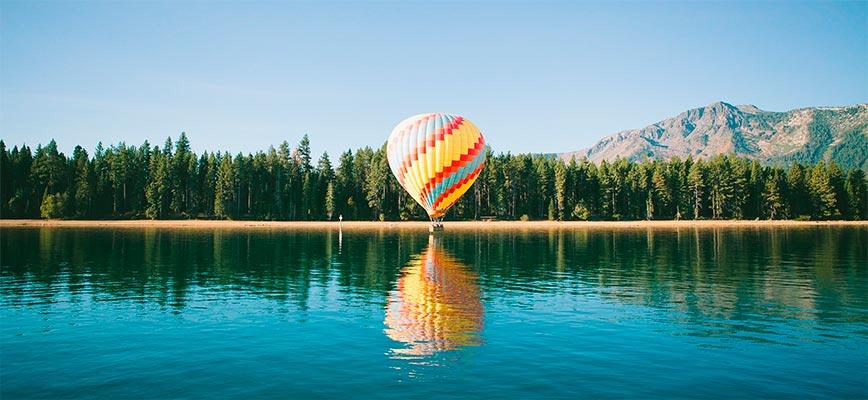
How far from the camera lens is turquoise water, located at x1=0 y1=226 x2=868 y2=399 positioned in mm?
16625

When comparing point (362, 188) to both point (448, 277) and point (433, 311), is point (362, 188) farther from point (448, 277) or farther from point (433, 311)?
point (433, 311)

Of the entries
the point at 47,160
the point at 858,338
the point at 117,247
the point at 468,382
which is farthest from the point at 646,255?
the point at 47,160

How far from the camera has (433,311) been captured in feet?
90.4

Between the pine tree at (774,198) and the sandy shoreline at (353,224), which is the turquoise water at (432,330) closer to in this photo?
the sandy shoreline at (353,224)

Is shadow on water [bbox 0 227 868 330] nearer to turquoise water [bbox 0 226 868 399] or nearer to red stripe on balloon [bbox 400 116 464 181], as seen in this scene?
turquoise water [bbox 0 226 868 399]

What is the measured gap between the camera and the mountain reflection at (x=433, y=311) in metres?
21.4

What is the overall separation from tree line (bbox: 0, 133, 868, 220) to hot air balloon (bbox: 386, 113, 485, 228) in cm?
6704

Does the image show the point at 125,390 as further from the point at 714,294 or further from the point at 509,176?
the point at 509,176

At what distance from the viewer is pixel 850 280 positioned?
38.7 meters

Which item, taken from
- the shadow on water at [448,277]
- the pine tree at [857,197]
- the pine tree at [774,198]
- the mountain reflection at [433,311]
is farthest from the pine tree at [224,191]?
the pine tree at [857,197]

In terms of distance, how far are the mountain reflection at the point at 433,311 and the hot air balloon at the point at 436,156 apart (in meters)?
26.0

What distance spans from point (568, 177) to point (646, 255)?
9881 centimetres

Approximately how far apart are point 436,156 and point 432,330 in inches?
1849

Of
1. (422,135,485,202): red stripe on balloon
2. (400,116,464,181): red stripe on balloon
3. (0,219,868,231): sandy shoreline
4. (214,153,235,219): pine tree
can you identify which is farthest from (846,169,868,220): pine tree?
(214,153,235,219): pine tree
